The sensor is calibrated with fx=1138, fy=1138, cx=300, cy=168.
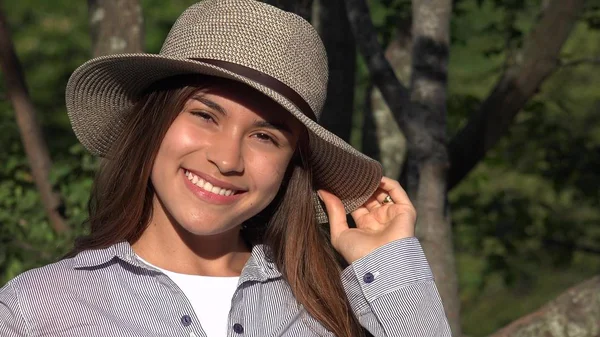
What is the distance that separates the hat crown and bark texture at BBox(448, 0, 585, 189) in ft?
5.46

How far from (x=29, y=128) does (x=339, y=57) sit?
1377 millimetres

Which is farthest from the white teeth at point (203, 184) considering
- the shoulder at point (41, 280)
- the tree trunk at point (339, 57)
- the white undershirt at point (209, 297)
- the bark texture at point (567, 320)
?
the tree trunk at point (339, 57)

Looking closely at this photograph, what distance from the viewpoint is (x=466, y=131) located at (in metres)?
4.32

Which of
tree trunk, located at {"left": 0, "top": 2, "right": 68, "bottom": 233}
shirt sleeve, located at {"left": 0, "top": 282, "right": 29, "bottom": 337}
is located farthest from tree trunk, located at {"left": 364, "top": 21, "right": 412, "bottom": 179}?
shirt sleeve, located at {"left": 0, "top": 282, "right": 29, "bottom": 337}

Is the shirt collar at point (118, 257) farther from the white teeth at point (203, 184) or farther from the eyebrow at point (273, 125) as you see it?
the eyebrow at point (273, 125)

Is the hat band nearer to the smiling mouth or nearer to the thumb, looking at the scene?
the smiling mouth

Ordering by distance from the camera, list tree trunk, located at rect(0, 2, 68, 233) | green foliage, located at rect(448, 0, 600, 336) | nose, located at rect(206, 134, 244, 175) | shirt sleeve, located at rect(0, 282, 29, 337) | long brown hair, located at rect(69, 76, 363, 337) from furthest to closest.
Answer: green foliage, located at rect(448, 0, 600, 336), tree trunk, located at rect(0, 2, 68, 233), long brown hair, located at rect(69, 76, 363, 337), nose, located at rect(206, 134, 244, 175), shirt sleeve, located at rect(0, 282, 29, 337)

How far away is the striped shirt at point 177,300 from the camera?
2.51 meters

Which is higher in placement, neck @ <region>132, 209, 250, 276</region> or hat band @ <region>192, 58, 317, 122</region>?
hat band @ <region>192, 58, 317, 122</region>

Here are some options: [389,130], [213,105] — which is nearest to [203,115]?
[213,105]

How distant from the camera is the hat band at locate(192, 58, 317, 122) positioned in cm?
261

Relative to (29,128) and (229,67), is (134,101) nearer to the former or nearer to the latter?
(229,67)

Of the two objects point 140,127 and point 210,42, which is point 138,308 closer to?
point 140,127

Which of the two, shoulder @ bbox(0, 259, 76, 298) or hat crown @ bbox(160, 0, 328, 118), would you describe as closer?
shoulder @ bbox(0, 259, 76, 298)
